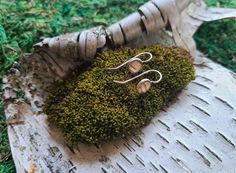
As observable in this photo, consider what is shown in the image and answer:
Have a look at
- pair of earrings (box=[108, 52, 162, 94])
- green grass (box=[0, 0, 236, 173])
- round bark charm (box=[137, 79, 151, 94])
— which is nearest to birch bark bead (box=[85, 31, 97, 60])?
pair of earrings (box=[108, 52, 162, 94])

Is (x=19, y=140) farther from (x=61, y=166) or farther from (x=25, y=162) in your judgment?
(x=61, y=166)

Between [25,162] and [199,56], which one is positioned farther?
[199,56]

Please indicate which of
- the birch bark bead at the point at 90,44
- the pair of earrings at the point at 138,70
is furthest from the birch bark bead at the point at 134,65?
the birch bark bead at the point at 90,44

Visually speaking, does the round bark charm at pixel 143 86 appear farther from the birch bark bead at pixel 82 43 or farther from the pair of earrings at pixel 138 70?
the birch bark bead at pixel 82 43

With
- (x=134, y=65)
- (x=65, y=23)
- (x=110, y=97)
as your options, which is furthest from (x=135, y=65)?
(x=65, y=23)

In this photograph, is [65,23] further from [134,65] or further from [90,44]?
[134,65]

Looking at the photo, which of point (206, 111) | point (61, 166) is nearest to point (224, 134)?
point (206, 111)
